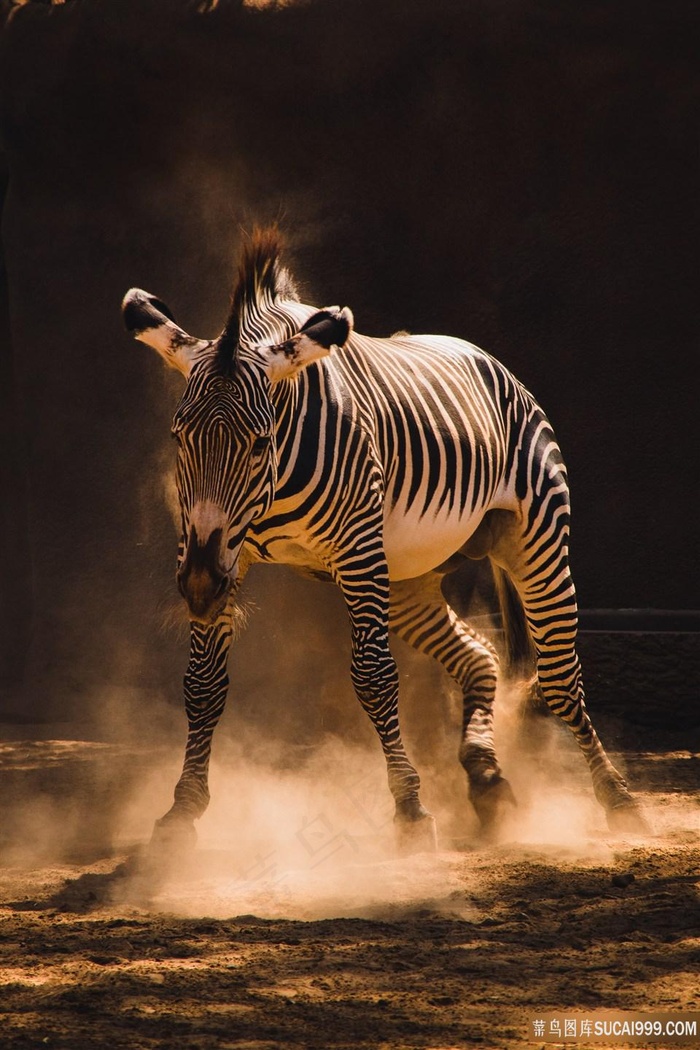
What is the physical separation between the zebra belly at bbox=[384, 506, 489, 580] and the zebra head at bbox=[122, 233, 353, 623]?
35.4 inches

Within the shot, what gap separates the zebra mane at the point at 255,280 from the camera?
4.76 meters

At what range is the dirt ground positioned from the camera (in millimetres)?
3137

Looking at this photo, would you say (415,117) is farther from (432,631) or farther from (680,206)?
(432,631)

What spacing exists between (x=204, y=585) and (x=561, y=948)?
1.63 metres

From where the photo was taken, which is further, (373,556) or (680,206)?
(680,206)

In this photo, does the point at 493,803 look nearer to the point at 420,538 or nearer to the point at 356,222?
the point at 420,538

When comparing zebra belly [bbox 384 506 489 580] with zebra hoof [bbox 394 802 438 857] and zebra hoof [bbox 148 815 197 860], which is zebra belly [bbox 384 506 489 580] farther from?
zebra hoof [bbox 148 815 197 860]

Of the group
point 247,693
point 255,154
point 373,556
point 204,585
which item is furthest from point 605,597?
point 204,585

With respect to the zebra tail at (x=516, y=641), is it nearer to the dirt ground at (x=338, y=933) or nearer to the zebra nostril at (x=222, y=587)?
the dirt ground at (x=338, y=933)

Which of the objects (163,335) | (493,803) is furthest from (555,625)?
(163,335)

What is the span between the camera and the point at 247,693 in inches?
301

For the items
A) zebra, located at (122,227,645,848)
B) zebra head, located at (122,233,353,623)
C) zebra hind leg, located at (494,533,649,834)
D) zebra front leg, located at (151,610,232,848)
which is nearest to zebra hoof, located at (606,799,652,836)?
zebra, located at (122,227,645,848)

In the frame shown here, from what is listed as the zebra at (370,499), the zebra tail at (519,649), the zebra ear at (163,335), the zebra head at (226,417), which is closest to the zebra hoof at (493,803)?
the zebra at (370,499)

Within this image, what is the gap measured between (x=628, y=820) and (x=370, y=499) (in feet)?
5.89
